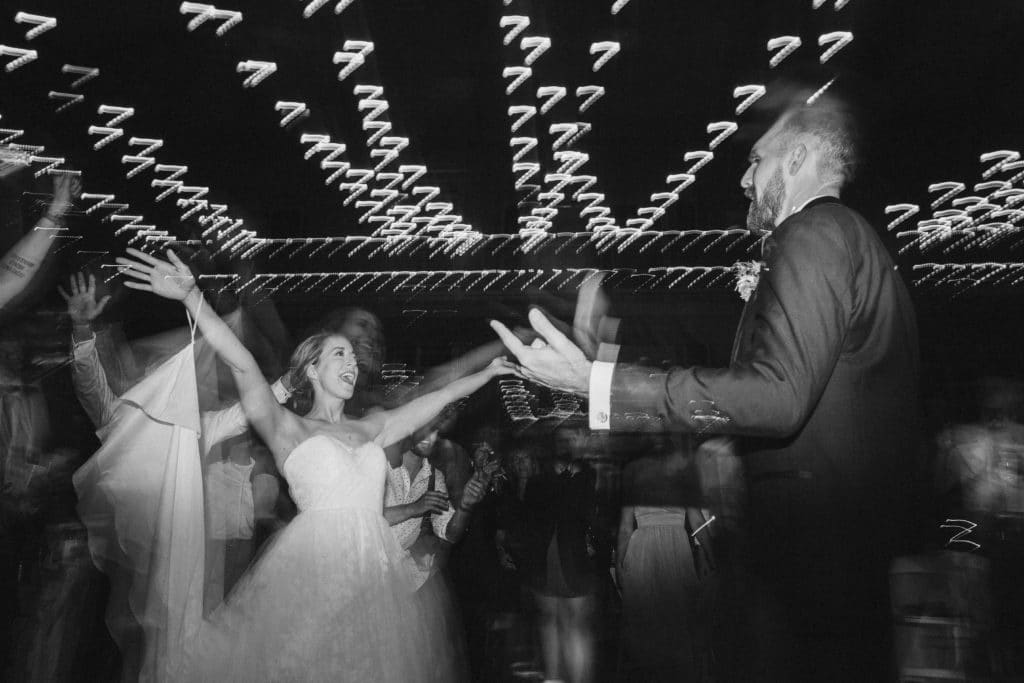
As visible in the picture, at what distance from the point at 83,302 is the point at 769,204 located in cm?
393

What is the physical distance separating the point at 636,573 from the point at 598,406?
4726 millimetres

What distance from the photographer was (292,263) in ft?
49.1

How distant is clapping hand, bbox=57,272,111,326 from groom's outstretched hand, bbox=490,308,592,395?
137 inches

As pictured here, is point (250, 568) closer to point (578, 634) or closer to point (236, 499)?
point (236, 499)

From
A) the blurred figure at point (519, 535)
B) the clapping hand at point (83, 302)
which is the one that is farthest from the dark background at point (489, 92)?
the blurred figure at point (519, 535)

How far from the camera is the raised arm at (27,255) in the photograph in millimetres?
4129

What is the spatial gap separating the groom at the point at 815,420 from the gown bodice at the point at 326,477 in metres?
2.60

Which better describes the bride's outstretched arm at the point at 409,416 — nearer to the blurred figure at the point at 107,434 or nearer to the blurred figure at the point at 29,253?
the blurred figure at the point at 107,434

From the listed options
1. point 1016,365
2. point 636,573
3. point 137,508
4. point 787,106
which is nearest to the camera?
point 787,106

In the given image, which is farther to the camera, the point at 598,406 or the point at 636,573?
the point at 636,573

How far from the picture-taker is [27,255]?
4.16m

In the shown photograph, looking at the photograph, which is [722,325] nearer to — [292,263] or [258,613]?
[292,263]

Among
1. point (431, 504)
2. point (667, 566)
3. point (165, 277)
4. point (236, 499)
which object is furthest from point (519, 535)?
point (165, 277)

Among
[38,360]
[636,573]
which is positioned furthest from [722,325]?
[38,360]
